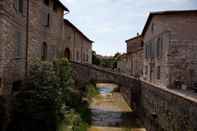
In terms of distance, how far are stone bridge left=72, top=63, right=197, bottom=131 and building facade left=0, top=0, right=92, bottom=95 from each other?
16.9 ft

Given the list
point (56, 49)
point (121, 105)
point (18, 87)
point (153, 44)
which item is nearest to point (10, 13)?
point (18, 87)

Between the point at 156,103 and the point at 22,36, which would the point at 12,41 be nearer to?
the point at 22,36

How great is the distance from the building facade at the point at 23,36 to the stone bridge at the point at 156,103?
5152mm

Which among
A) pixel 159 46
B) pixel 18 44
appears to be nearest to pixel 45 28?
pixel 18 44

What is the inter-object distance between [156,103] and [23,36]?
9012 millimetres

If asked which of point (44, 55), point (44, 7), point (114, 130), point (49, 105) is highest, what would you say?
point (44, 7)

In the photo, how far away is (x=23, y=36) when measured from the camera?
1367 cm

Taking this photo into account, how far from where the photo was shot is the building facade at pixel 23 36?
11.1 m

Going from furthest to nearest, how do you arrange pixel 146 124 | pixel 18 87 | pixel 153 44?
pixel 153 44
pixel 146 124
pixel 18 87

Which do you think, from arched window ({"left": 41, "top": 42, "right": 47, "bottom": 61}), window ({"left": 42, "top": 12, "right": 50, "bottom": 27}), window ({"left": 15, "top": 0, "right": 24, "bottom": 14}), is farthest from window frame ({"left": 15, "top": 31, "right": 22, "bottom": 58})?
window ({"left": 42, "top": 12, "right": 50, "bottom": 27})

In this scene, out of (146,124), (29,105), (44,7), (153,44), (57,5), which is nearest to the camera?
(29,105)

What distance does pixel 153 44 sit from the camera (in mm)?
24453

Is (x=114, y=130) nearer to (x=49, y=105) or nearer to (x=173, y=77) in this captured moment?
(x=173, y=77)

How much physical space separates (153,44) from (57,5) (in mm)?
9535
